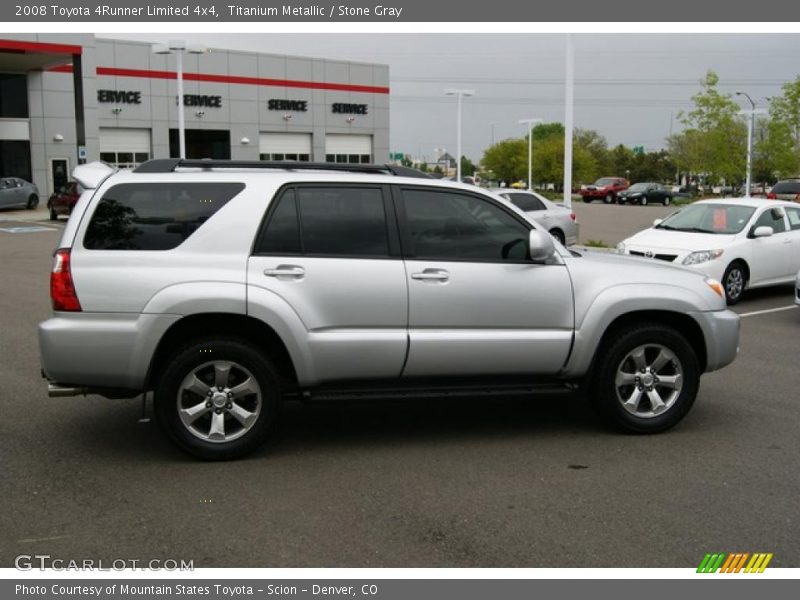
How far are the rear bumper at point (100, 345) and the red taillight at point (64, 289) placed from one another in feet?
0.17

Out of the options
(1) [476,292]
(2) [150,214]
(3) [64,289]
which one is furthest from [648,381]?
→ (3) [64,289]

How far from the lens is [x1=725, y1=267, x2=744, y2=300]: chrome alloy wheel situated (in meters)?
13.1

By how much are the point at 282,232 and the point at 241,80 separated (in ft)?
179

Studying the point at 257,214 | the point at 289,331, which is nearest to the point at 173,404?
the point at 289,331

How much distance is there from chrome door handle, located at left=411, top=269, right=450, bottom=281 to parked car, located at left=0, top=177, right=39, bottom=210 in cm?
3563

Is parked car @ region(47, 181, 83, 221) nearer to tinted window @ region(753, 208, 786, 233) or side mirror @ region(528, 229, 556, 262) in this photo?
tinted window @ region(753, 208, 786, 233)

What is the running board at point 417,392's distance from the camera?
19.5 feet

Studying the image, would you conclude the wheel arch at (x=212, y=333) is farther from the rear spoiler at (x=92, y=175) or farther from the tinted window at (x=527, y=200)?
the tinted window at (x=527, y=200)

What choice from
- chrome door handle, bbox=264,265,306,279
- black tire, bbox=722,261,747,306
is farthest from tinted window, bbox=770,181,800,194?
chrome door handle, bbox=264,265,306,279

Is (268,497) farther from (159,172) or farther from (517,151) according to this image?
(517,151)

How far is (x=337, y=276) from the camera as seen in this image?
19.2 feet
